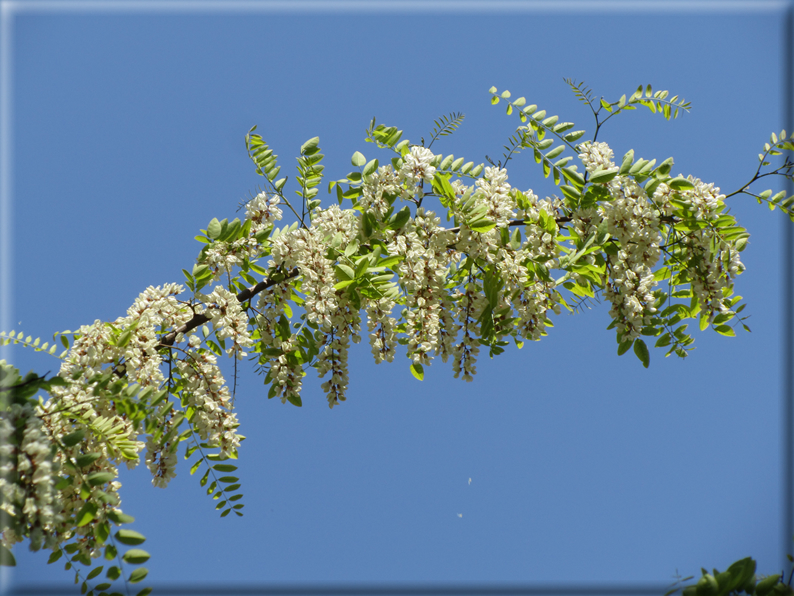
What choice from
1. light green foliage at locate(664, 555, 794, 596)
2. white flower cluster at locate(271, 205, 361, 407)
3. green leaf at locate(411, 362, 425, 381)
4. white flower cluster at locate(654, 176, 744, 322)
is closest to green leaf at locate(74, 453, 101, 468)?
white flower cluster at locate(271, 205, 361, 407)

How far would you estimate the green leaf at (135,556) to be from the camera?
1658 mm

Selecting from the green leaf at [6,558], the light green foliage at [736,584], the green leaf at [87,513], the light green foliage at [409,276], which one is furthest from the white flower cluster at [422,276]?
the green leaf at [6,558]

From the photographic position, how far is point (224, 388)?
2.14 m

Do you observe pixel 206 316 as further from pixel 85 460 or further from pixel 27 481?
pixel 27 481

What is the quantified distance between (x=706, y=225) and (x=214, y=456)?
2222 millimetres

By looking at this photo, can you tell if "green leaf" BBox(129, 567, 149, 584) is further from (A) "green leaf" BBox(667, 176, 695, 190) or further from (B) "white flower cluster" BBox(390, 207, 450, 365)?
(A) "green leaf" BBox(667, 176, 695, 190)

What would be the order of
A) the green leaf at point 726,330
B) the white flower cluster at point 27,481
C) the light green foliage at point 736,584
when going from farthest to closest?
the green leaf at point 726,330
the white flower cluster at point 27,481
the light green foliage at point 736,584

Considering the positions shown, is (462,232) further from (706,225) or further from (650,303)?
(706,225)

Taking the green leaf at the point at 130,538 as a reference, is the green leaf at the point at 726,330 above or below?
above

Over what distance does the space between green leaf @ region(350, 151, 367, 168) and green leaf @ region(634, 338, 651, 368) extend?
139 centimetres

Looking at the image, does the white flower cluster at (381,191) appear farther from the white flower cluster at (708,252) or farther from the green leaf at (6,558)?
the green leaf at (6,558)

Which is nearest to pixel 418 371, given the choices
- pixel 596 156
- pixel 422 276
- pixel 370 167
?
pixel 422 276

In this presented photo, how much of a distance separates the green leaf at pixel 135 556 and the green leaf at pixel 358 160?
1.62 meters

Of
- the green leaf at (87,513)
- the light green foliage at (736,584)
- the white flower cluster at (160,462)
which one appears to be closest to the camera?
the light green foliage at (736,584)
